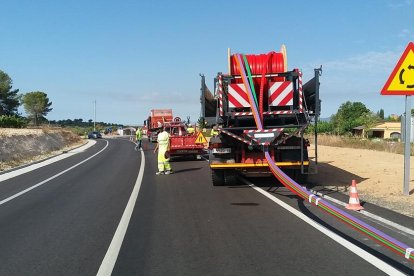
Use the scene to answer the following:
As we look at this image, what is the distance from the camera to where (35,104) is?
105562 millimetres

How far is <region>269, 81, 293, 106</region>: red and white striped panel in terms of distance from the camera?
12016 millimetres

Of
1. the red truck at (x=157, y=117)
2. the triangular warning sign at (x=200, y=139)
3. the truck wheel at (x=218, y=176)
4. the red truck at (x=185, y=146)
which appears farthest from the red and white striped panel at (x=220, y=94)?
the red truck at (x=157, y=117)

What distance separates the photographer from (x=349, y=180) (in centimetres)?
1384

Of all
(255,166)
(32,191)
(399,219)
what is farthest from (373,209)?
(32,191)

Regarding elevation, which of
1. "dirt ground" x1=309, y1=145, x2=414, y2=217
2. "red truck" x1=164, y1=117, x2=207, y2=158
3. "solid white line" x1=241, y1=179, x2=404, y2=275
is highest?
"red truck" x1=164, y1=117, x2=207, y2=158

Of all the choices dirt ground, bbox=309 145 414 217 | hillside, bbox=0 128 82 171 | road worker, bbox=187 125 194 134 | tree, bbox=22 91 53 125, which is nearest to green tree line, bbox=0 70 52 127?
tree, bbox=22 91 53 125

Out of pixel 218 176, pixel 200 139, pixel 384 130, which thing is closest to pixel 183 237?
pixel 218 176

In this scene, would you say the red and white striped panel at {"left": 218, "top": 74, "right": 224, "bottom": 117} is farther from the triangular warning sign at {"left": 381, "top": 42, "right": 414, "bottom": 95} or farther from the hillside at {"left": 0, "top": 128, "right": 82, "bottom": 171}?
the hillside at {"left": 0, "top": 128, "right": 82, "bottom": 171}

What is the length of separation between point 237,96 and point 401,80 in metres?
3.79

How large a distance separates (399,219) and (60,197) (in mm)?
7604

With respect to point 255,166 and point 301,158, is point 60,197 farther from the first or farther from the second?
point 301,158

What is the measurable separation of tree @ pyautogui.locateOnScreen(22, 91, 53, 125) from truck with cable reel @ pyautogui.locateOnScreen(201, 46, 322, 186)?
95142 millimetres

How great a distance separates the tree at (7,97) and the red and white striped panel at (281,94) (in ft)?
275

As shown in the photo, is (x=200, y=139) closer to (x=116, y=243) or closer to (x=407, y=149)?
(x=407, y=149)
